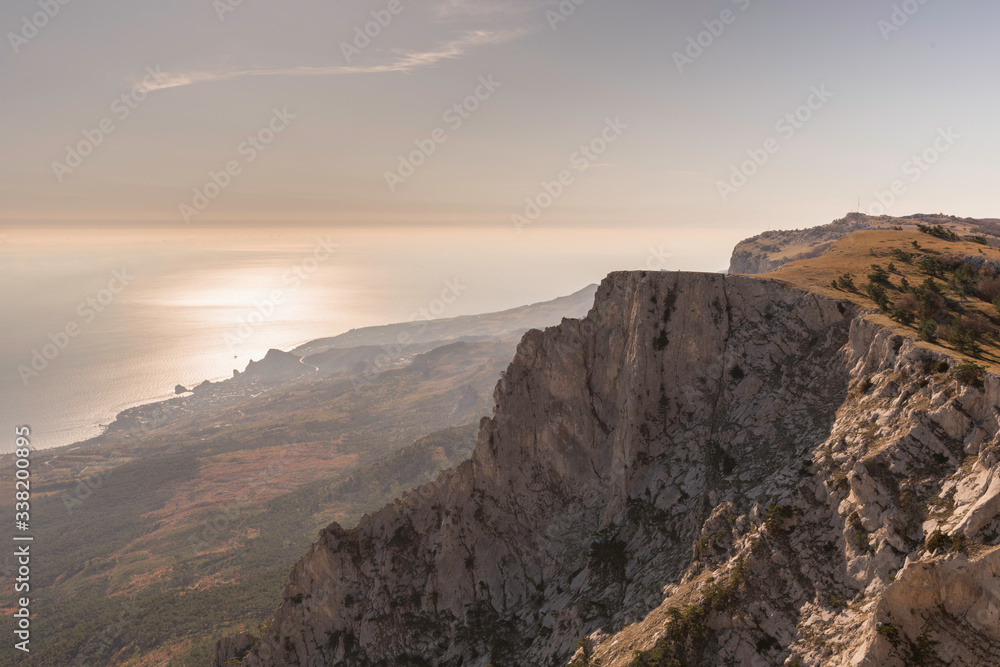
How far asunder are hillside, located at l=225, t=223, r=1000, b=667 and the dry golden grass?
412 mm

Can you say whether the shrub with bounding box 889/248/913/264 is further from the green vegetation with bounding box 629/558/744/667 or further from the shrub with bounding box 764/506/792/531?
the green vegetation with bounding box 629/558/744/667

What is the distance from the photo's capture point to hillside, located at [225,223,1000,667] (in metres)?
22.0

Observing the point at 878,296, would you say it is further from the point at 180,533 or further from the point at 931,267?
the point at 180,533

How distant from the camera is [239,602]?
95.0m

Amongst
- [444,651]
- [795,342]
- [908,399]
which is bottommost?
[444,651]

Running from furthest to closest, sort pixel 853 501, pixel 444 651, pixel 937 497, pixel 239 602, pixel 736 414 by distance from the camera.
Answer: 1. pixel 239 602
2. pixel 444 651
3. pixel 736 414
4. pixel 853 501
5. pixel 937 497

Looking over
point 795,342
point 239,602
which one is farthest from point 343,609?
point 239,602

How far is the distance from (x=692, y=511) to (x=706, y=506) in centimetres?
131

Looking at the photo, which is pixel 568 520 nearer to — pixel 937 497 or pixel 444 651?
pixel 444 651

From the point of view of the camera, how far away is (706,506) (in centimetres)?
3309

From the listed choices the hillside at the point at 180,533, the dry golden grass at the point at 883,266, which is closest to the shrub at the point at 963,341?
the dry golden grass at the point at 883,266

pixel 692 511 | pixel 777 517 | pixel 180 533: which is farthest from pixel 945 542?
pixel 180 533

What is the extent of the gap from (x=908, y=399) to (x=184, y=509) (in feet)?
643

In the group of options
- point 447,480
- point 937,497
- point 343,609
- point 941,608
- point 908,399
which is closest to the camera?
point 941,608
